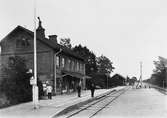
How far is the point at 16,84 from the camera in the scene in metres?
21.9

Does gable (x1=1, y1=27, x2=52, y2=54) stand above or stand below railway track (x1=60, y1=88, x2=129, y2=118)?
above

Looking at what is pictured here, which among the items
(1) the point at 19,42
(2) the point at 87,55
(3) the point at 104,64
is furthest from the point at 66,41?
(1) the point at 19,42

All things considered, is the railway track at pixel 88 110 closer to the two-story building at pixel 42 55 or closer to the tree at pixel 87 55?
the two-story building at pixel 42 55

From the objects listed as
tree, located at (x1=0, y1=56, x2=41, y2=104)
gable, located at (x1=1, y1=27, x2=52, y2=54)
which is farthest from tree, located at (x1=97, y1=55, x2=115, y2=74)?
tree, located at (x1=0, y1=56, x2=41, y2=104)

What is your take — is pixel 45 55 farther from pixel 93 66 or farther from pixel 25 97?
pixel 93 66

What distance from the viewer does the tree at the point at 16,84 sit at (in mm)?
20714

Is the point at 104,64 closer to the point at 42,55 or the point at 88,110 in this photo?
the point at 42,55

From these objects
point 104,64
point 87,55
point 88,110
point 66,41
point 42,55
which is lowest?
point 88,110

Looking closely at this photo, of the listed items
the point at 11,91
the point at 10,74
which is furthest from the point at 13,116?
the point at 10,74

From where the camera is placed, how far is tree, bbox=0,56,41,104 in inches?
816

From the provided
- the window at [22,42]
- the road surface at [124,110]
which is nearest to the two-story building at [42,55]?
the window at [22,42]

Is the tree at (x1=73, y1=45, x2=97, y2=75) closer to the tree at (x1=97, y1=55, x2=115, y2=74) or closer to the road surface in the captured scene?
the tree at (x1=97, y1=55, x2=115, y2=74)

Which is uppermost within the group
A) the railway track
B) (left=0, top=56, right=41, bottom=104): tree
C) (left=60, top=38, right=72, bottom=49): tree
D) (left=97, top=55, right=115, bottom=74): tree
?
(left=60, top=38, right=72, bottom=49): tree

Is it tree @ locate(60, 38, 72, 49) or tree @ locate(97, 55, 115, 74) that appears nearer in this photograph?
tree @ locate(60, 38, 72, 49)
